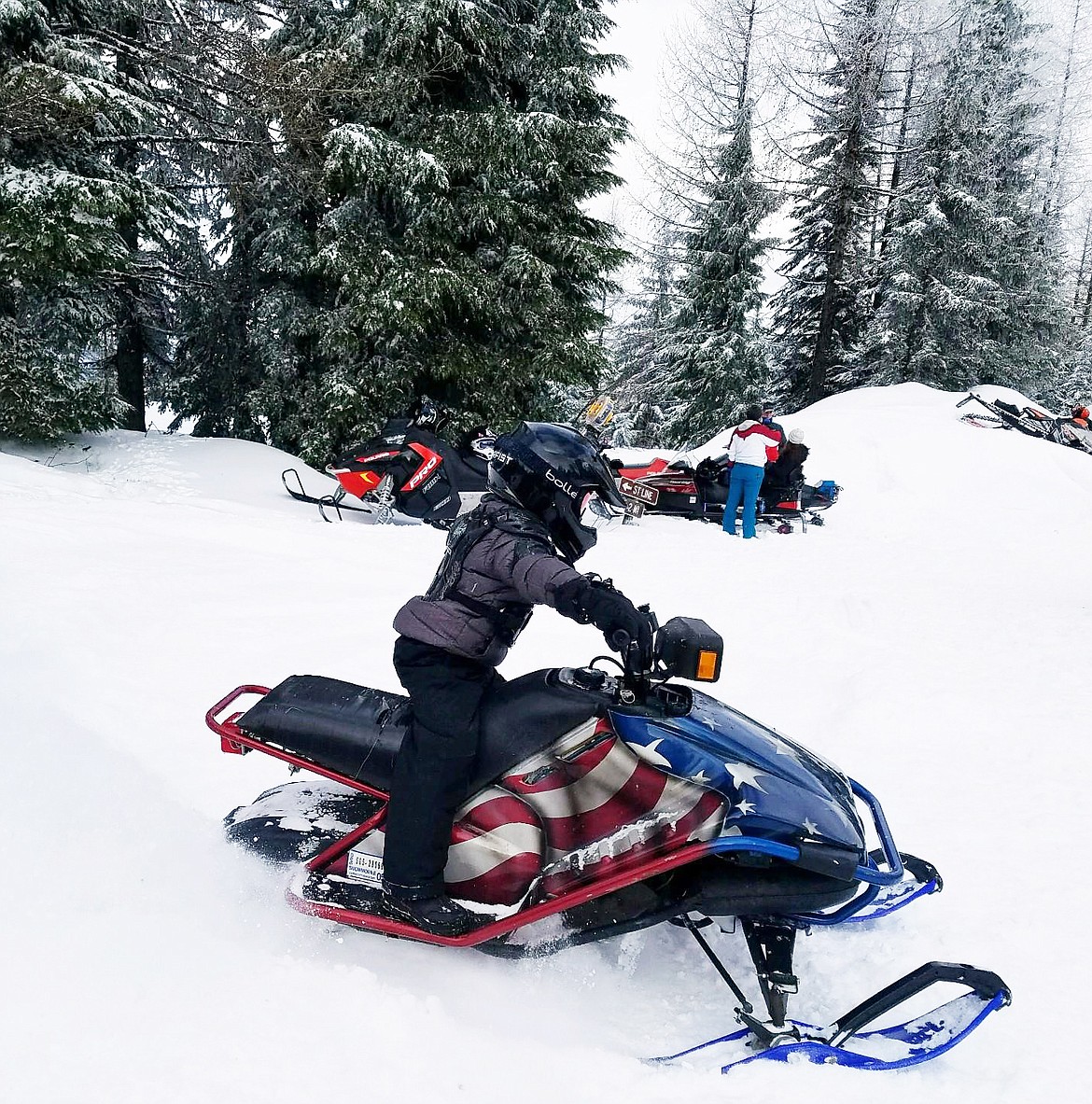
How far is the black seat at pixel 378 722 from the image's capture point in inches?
93.4

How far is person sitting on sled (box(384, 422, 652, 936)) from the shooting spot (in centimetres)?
236

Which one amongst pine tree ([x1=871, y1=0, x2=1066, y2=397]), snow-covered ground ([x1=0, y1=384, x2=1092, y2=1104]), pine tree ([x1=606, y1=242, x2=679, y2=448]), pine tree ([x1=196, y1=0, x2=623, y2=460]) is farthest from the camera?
pine tree ([x1=606, y1=242, x2=679, y2=448])

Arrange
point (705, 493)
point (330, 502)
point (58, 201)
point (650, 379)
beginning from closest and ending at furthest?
point (58, 201), point (330, 502), point (705, 493), point (650, 379)

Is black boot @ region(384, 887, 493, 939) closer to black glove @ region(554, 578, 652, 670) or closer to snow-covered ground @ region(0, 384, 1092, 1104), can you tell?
snow-covered ground @ region(0, 384, 1092, 1104)

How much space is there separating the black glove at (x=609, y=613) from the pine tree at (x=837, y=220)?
21679 mm

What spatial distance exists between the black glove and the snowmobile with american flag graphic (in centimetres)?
5

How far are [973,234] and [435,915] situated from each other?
2452 centimetres

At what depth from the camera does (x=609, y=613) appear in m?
2.08

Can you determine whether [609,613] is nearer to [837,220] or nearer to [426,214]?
[426,214]

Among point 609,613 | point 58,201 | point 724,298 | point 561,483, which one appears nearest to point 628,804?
point 609,613

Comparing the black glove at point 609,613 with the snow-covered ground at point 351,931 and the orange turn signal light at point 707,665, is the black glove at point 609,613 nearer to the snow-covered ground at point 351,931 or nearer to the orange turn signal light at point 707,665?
the orange turn signal light at point 707,665

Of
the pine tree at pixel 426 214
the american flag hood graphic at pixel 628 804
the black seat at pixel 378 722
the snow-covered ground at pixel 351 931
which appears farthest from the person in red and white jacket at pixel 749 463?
the black seat at pixel 378 722

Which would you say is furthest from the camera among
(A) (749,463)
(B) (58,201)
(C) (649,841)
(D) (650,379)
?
(D) (650,379)

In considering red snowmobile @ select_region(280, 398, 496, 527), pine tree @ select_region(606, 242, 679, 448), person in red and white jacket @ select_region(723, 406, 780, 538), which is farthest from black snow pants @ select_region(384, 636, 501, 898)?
pine tree @ select_region(606, 242, 679, 448)
